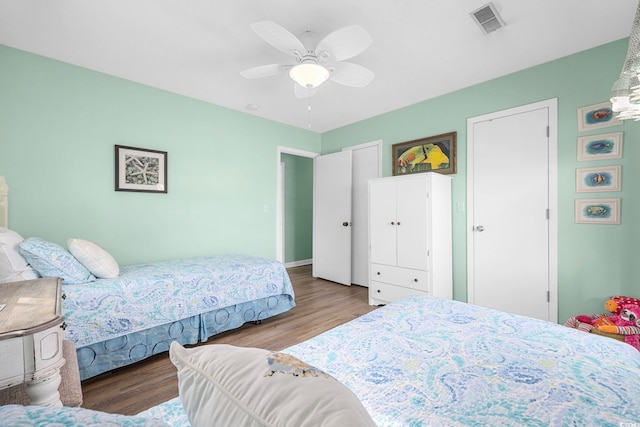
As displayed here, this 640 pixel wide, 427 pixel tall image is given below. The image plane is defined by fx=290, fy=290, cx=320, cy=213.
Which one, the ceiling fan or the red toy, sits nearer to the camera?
the ceiling fan

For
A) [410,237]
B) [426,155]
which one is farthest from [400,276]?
[426,155]

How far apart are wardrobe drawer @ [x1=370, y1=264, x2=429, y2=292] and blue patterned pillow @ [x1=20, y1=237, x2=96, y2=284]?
2848 mm

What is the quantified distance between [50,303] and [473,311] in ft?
6.56

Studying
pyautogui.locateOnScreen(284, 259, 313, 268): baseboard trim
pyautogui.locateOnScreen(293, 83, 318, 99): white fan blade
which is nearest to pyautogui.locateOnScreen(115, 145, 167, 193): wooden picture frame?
pyautogui.locateOnScreen(293, 83, 318, 99): white fan blade

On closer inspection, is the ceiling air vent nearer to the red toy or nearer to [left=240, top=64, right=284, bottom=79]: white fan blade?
[left=240, top=64, right=284, bottom=79]: white fan blade

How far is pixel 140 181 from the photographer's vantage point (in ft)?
10.3

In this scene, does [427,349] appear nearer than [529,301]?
Yes

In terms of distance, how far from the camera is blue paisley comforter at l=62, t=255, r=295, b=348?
195 centimetres

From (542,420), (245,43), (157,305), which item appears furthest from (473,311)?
(245,43)

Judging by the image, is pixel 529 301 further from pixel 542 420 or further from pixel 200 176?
pixel 200 176

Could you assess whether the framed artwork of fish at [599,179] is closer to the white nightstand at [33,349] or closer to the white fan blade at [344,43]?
the white fan blade at [344,43]

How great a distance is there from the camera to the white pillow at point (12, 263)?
1728mm

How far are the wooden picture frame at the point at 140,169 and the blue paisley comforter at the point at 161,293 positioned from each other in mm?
893

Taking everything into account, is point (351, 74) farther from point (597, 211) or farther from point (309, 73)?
point (597, 211)
